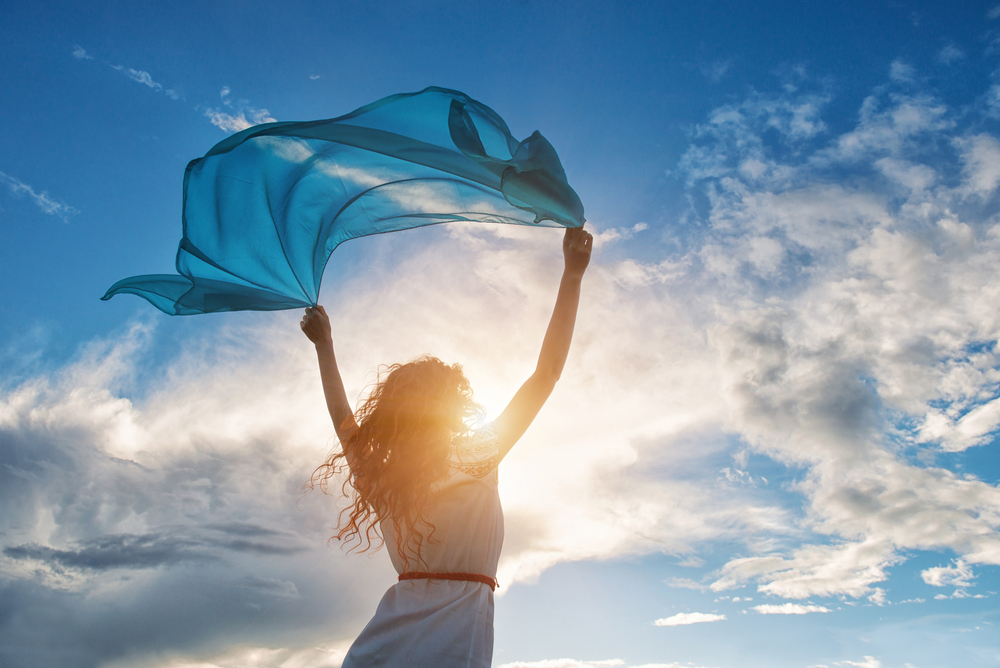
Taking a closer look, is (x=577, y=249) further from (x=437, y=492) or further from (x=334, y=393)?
(x=334, y=393)

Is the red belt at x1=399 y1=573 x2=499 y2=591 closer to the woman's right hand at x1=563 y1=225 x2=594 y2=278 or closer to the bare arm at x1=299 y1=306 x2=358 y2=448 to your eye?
the bare arm at x1=299 y1=306 x2=358 y2=448

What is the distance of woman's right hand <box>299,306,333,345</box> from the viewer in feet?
14.5

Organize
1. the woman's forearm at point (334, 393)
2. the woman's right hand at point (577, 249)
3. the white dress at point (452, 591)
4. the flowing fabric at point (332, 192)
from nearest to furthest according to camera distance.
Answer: the white dress at point (452, 591) < the woman's right hand at point (577, 249) < the woman's forearm at point (334, 393) < the flowing fabric at point (332, 192)

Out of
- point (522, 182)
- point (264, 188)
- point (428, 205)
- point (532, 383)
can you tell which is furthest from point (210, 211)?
point (532, 383)

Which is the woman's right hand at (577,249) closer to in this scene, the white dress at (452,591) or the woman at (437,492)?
the woman at (437,492)

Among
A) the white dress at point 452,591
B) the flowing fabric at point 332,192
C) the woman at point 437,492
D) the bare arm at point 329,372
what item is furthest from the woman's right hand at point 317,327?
the white dress at point 452,591

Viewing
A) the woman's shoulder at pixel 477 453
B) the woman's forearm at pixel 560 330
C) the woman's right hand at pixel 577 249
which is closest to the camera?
the woman's shoulder at pixel 477 453

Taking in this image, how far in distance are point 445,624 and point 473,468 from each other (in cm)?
75

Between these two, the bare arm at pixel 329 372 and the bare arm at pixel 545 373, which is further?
the bare arm at pixel 329 372

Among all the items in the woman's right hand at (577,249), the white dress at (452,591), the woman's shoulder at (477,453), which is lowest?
the white dress at (452,591)

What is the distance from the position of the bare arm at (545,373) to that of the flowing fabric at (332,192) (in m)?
0.75

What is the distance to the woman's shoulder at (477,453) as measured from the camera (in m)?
3.04

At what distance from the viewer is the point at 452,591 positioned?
2.87 m

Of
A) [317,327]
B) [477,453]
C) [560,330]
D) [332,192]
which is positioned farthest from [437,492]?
[332,192]
